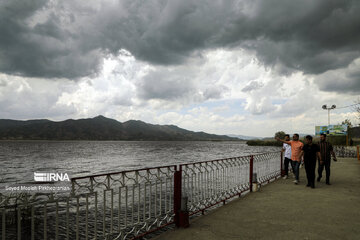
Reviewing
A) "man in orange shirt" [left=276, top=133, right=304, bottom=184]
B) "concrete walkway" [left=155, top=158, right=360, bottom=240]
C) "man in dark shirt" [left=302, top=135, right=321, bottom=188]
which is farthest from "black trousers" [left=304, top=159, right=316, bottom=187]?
"concrete walkway" [left=155, top=158, right=360, bottom=240]

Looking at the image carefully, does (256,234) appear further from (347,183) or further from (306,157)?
(347,183)

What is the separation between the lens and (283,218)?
581 cm

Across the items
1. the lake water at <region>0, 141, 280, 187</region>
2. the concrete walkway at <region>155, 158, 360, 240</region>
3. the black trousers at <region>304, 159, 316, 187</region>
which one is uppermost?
the black trousers at <region>304, 159, 316, 187</region>

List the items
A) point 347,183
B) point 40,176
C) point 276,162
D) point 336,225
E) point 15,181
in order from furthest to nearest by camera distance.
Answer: point 40,176
point 15,181
point 276,162
point 347,183
point 336,225

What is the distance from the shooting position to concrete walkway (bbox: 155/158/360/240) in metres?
4.86

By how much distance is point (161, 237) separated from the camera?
15.9 ft

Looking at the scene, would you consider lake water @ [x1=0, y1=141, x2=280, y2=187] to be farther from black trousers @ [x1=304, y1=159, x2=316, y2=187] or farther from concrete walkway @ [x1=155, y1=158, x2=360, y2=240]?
black trousers @ [x1=304, y1=159, x2=316, y2=187]

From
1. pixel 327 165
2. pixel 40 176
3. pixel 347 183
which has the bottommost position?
pixel 40 176

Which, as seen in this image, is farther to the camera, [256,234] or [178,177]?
[178,177]

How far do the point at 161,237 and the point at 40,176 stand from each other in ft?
100

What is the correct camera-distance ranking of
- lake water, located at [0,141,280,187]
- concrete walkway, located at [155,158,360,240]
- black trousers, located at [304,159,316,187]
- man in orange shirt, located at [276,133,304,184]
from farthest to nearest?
1. lake water, located at [0,141,280,187]
2. man in orange shirt, located at [276,133,304,184]
3. black trousers, located at [304,159,316,187]
4. concrete walkway, located at [155,158,360,240]

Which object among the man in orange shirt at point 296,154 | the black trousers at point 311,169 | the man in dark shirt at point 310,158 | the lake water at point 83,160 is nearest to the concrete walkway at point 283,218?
the black trousers at point 311,169

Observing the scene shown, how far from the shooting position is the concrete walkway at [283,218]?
4863 mm

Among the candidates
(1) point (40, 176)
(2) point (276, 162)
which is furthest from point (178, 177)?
(1) point (40, 176)
